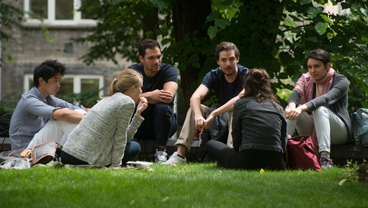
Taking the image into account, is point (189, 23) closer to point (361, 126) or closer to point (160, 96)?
point (160, 96)

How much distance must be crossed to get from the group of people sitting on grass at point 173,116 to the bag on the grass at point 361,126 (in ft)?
0.33

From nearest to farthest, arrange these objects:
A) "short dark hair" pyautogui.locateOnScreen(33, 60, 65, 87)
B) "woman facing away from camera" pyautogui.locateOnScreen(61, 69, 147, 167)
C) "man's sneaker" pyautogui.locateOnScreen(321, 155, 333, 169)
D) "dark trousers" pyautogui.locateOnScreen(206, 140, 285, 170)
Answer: "woman facing away from camera" pyautogui.locateOnScreen(61, 69, 147, 167), "dark trousers" pyautogui.locateOnScreen(206, 140, 285, 170), "man's sneaker" pyautogui.locateOnScreen(321, 155, 333, 169), "short dark hair" pyautogui.locateOnScreen(33, 60, 65, 87)

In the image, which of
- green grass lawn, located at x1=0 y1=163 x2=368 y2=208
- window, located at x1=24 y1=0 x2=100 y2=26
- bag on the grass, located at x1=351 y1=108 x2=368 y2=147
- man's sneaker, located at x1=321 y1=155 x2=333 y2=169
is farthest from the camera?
window, located at x1=24 y1=0 x2=100 y2=26

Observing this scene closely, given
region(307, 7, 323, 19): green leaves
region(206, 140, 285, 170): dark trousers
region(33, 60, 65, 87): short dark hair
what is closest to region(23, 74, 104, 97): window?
region(33, 60, 65, 87): short dark hair

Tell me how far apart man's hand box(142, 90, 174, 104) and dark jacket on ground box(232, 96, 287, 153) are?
1627mm

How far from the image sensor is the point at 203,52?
754cm

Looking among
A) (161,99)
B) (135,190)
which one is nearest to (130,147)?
(161,99)

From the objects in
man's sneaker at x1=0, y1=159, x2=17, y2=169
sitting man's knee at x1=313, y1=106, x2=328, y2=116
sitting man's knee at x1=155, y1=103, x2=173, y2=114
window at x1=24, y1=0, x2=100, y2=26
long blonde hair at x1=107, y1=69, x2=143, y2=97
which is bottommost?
man's sneaker at x1=0, y1=159, x2=17, y2=169

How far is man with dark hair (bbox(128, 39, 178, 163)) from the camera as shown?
248 inches

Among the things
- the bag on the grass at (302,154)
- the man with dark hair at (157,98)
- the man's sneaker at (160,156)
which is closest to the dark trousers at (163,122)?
the man with dark hair at (157,98)

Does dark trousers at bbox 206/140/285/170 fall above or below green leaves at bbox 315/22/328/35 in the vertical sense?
below

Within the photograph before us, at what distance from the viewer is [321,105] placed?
5773 millimetres

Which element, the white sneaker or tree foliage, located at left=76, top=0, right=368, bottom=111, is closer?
the white sneaker

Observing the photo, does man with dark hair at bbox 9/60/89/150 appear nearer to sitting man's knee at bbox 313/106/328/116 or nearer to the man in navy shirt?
the man in navy shirt
